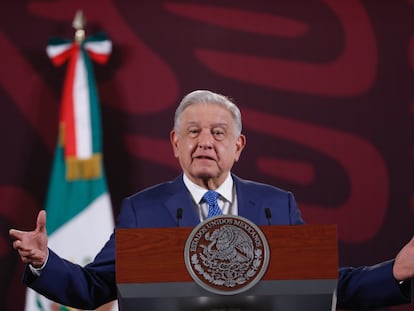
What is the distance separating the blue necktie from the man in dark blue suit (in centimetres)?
2

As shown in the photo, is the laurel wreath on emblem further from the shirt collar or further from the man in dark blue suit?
the shirt collar

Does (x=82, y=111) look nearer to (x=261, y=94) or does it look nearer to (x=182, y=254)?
(x=261, y=94)

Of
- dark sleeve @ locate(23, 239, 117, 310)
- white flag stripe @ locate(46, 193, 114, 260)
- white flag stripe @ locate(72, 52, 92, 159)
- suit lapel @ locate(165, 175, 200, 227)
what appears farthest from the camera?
white flag stripe @ locate(72, 52, 92, 159)

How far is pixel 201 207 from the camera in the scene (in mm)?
2971

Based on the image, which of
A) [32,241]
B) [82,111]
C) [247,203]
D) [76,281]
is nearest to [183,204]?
[247,203]

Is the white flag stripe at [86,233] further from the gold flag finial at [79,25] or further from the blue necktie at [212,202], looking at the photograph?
the blue necktie at [212,202]

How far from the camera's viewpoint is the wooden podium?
2270 mm

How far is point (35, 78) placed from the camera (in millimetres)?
5109

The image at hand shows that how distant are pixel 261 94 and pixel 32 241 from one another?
2.86 m

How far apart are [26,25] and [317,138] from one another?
1.79 meters

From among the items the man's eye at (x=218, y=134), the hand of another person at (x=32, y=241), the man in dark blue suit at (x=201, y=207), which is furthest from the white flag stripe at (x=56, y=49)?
the hand of another person at (x=32, y=241)

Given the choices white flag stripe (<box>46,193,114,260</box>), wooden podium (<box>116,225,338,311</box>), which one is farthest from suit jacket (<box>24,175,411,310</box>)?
white flag stripe (<box>46,193,114,260</box>)

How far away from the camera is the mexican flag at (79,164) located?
16.2 ft

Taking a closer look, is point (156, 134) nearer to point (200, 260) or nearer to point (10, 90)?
point (10, 90)
